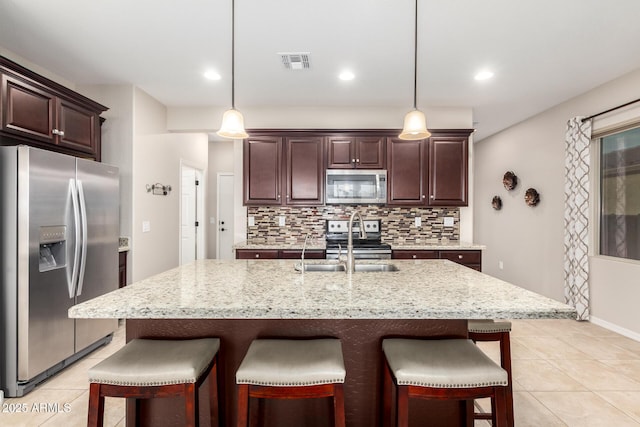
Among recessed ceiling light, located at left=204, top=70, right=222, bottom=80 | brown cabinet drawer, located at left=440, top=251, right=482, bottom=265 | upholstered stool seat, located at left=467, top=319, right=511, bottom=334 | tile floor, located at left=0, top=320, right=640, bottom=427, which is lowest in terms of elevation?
tile floor, located at left=0, top=320, right=640, bottom=427

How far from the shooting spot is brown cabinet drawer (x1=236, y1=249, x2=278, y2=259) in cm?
377

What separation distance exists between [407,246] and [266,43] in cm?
251

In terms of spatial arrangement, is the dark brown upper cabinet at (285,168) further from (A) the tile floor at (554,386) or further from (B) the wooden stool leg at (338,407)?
(B) the wooden stool leg at (338,407)

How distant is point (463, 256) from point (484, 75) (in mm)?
1921

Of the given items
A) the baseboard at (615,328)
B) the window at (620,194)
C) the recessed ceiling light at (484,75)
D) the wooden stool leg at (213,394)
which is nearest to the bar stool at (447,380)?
the wooden stool leg at (213,394)

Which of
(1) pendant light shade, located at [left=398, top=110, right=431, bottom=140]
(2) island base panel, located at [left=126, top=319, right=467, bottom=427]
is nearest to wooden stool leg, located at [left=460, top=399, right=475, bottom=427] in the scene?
(2) island base panel, located at [left=126, top=319, right=467, bottom=427]

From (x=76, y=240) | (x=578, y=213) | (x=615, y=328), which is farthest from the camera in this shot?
(x=578, y=213)

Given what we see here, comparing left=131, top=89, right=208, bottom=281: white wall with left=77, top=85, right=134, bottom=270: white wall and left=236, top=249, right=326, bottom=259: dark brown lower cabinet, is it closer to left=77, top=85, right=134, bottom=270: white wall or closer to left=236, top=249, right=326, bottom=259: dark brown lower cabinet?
left=77, top=85, right=134, bottom=270: white wall

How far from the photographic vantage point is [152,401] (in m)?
1.58

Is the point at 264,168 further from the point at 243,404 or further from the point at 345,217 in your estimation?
the point at 243,404

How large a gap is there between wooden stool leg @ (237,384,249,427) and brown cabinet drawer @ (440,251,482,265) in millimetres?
3079

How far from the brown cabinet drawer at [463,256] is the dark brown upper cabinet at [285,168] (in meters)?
1.57

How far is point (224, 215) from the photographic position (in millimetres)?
6516

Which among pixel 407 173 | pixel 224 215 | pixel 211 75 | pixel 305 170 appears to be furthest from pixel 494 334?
pixel 224 215
